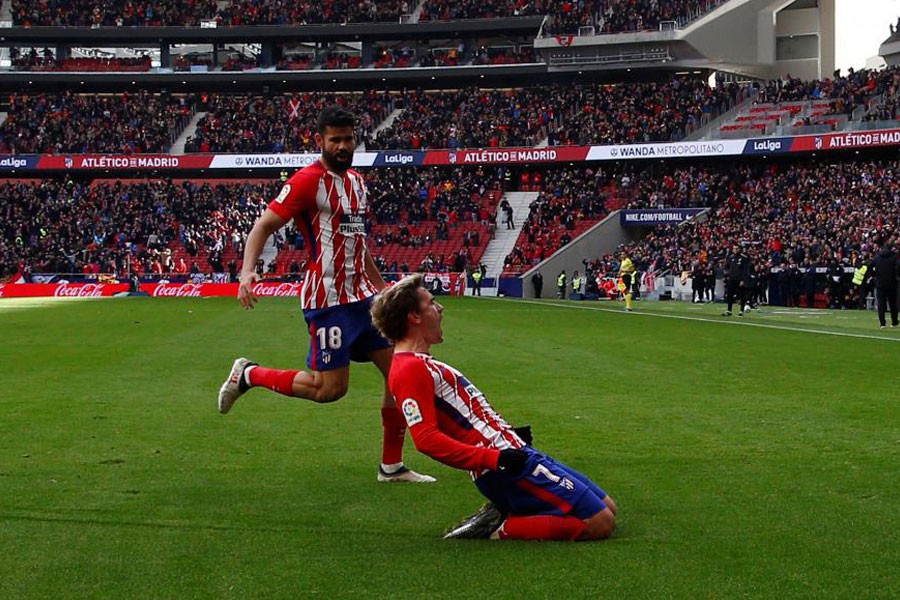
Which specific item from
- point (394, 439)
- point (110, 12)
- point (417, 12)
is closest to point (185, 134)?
point (110, 12)

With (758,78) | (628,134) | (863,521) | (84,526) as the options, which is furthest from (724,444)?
(758,78)

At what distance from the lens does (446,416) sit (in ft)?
20.1

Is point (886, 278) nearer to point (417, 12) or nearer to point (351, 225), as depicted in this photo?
point (351, 225)

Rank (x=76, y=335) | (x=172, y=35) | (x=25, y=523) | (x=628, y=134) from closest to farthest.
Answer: (x=25, y=523)
(x=76, y=335)
(x=628, y=134)
(x=172, y=35)

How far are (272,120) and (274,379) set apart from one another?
68715 millimetres

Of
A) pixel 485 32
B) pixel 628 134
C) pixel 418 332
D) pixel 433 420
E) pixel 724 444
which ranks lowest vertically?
pixel 724 444

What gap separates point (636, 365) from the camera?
16.4 meters

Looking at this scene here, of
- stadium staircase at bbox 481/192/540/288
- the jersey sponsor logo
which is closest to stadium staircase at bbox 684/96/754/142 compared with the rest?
stadium staircase at bbox 481/192/540/288

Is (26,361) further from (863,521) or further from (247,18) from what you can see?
(247,18)

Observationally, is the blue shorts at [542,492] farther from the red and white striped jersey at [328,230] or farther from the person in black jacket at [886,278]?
the person in black jacket at [886,278]

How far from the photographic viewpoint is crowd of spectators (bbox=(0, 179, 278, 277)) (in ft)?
209

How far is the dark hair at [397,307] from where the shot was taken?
6016 mm

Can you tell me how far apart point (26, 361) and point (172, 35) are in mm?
64103

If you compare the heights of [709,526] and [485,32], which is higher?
[485,32]
